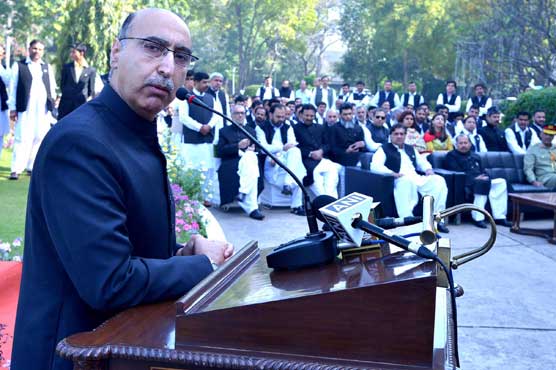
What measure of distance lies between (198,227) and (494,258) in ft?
10.7

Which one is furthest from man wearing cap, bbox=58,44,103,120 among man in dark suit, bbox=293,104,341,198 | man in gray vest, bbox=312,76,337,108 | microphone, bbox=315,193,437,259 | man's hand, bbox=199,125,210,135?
man in gray vest, bbox=312,76,337,108

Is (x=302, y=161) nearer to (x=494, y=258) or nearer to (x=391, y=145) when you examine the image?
(x=391, y=145)

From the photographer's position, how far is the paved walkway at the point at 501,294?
14.7ft

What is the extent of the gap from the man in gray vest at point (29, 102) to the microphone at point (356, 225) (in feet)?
29.2

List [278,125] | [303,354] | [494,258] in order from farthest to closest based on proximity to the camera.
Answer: [278,125] < [494,258] < [303,354]

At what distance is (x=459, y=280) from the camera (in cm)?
630

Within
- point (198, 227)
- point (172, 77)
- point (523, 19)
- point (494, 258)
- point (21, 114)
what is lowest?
point (494, 258)

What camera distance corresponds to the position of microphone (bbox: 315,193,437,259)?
5.02 ft

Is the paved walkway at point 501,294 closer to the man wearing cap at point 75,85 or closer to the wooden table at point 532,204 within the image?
the wooden table at point 532,204

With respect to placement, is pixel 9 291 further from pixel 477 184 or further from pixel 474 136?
pixel 474 136

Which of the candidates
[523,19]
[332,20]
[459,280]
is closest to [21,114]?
[459,280]

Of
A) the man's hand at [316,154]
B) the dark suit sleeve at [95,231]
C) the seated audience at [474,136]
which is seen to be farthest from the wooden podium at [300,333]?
the seated audience at [474,136]

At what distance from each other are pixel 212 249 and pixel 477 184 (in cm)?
844

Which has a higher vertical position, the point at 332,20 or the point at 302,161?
the point at 332,20
